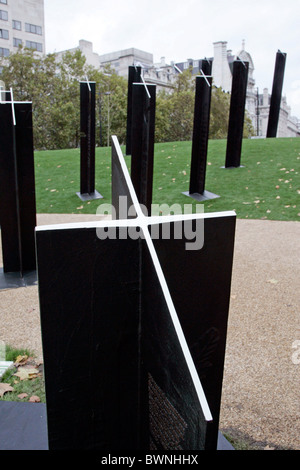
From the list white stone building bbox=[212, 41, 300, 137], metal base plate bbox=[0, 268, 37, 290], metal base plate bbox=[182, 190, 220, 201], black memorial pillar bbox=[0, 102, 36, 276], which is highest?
white stone building bbox=[212, 41, 300, 137]

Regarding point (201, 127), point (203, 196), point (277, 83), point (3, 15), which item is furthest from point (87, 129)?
point (3, 15)

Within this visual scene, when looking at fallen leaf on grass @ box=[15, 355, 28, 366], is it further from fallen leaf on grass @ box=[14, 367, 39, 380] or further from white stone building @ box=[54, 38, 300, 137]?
white stone building @ box=[54, 38, 300, 137]

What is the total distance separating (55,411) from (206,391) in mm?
746

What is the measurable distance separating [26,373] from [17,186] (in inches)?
127

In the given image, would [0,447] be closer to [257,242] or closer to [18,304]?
[18,304]

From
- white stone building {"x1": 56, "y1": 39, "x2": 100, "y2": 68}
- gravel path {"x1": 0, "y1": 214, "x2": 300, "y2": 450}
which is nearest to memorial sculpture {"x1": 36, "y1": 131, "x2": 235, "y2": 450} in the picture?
gravel path {"x1": 0, "y1": 214, "x2": 300, "y2": 450}

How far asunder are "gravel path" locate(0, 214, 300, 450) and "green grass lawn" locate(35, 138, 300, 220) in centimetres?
300

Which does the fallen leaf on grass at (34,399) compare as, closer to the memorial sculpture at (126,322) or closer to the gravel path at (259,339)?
the gravel path at (259,339)

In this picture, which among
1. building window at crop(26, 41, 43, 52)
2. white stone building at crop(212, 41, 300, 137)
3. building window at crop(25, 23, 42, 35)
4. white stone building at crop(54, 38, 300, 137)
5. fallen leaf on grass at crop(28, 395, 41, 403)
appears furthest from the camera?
white stone building at crop(212, 41, 300, 137)

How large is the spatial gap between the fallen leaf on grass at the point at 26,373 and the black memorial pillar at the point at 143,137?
409cm

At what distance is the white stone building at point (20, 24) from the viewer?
194 ft

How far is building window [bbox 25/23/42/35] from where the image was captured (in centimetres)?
6191

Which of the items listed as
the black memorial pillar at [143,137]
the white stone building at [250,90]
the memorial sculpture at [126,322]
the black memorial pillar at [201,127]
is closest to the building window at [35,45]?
the white stone building at [250,90]
